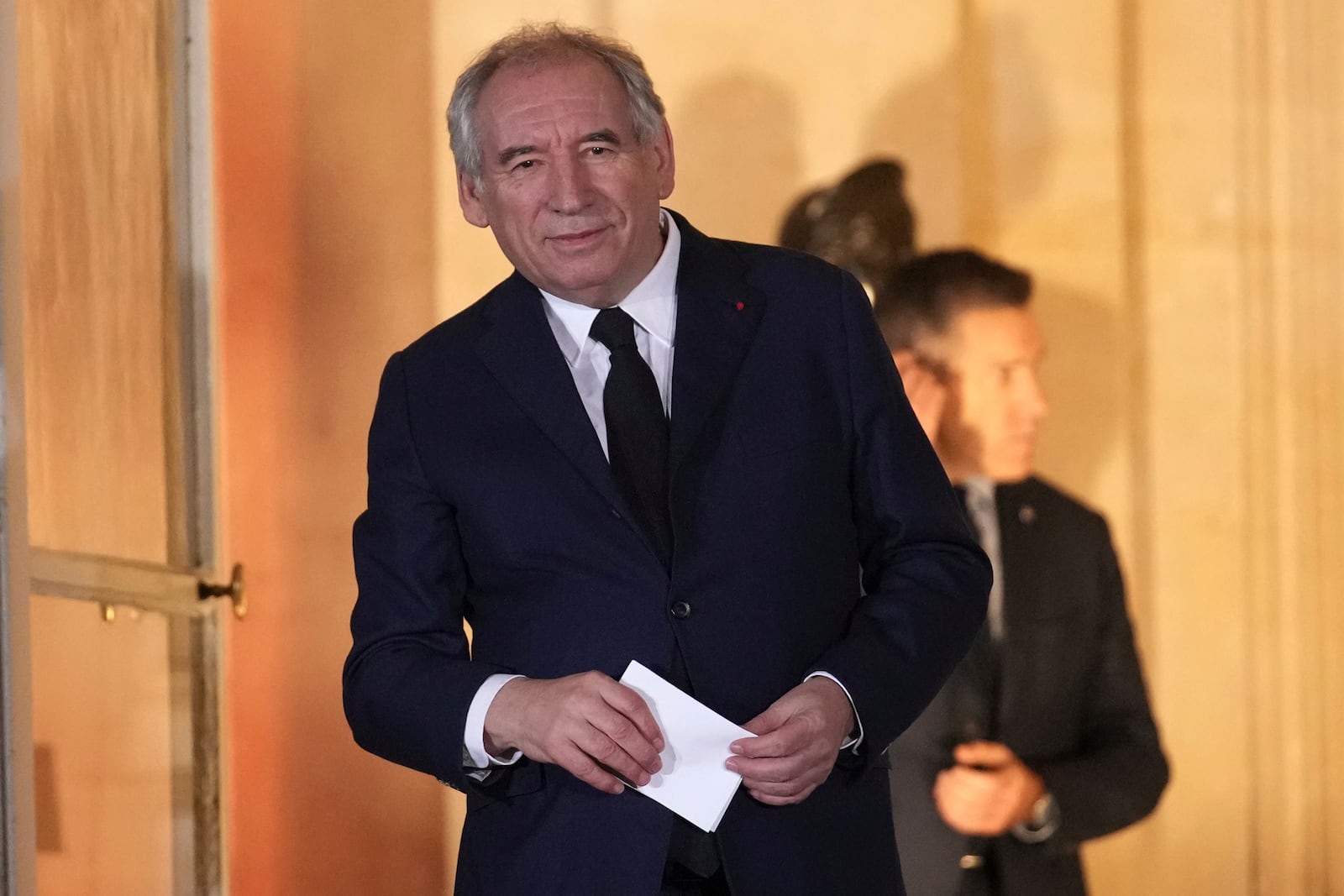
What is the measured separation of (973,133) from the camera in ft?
14.2

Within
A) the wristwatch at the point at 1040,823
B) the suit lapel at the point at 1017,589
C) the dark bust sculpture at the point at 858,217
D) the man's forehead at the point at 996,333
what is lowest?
the wristwatch at the point at 1040,823

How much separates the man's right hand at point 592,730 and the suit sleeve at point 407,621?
108mm

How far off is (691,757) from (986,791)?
214cm

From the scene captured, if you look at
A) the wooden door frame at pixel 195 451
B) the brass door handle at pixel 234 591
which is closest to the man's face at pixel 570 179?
the wooden door frame at pixel 195 451

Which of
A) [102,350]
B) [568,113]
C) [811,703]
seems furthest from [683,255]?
[102,350]

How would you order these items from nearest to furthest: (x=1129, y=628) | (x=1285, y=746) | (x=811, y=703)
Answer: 1. (x=811, y=703)
2. (x=1129, y=628)
3. (x=1285, y=746)

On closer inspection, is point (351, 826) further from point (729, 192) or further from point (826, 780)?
point (826, 780)

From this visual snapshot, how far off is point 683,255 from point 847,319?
240 millimetres

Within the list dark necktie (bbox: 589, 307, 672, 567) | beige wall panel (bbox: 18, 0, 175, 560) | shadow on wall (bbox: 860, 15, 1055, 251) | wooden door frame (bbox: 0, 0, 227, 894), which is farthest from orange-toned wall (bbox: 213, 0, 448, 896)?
dark necktie (bbox: 589, 307, 672, 567)

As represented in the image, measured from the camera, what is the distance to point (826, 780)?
1.92 meters

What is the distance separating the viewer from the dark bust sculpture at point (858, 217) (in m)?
4.23

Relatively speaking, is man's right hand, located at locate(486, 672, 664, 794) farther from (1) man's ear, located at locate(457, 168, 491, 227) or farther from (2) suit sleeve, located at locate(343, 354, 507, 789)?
(1) man's ear, located at locate(457, 168, 491, 227)

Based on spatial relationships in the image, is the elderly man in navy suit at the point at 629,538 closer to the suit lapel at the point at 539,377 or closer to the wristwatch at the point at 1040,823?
the suit lapel at the point at 539,377

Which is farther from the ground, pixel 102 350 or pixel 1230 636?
pixel 102 350
